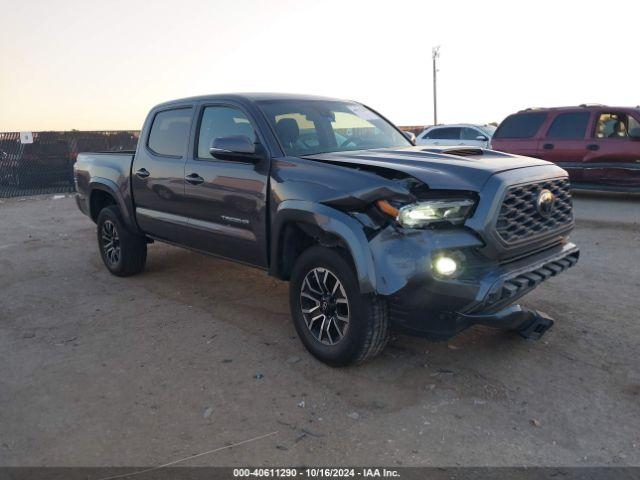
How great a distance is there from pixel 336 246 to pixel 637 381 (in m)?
2.10

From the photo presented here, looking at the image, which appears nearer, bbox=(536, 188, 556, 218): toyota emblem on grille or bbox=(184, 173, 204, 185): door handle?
bbox=(536, 188, 556, 218): toyota emblem on grille

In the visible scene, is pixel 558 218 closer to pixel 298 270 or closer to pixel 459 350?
pixel 459 350

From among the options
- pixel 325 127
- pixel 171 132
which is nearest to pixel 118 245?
pixel 171 132

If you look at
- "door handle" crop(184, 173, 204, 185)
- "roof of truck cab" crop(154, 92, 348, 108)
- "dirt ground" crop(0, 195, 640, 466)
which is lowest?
"dirt ground" crop(0, 195, 640, 466)

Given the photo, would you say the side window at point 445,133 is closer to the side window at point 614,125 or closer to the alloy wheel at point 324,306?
the side window at point 614,125

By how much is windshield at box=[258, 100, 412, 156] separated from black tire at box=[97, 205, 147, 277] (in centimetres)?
252

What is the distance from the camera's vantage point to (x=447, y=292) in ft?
10.4

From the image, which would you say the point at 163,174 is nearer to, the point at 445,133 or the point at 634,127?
the point at 634,127

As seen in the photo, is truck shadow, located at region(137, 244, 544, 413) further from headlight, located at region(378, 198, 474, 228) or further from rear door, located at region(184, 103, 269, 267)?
headlight, located at region(378, 198, 474, 228)

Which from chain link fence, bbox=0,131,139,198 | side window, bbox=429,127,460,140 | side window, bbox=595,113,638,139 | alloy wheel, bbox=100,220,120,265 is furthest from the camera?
side window, bbox=429,127,460,140

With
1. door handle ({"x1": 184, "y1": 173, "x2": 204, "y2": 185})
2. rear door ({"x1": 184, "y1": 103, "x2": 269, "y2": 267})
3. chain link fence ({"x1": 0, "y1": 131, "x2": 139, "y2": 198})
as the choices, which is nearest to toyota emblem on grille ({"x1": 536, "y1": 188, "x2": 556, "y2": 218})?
rear door ({"x1": 184, "y1": 103, "x2": 269, "y2": 267})

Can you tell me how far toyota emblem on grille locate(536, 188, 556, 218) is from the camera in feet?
12.0

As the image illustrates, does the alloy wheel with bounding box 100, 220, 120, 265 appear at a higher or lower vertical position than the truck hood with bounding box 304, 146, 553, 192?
lower

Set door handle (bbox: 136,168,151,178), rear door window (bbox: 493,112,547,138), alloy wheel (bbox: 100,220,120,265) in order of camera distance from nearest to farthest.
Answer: door handle (bbox: 136,168,151,178), alloy wheel (bbox: 100,220,120,265), rear door window (bbox: 493,112,547,138)
